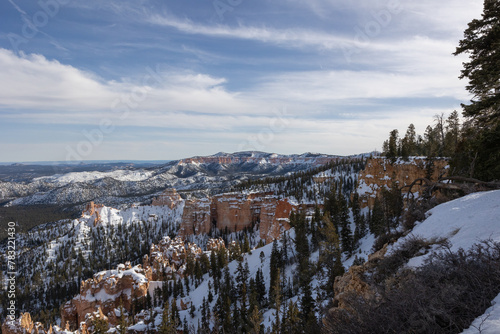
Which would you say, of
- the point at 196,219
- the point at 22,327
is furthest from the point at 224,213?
the point at 22,327

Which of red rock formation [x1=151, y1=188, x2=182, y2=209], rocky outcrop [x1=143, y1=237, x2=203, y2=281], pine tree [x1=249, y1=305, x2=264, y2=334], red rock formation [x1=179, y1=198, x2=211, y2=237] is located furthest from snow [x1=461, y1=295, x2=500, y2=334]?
red rock formation [x1=151, y1=188, x2=182, y2=209]

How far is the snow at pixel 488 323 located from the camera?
3733mm

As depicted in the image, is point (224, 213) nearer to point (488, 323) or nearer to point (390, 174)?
point (390, 174)

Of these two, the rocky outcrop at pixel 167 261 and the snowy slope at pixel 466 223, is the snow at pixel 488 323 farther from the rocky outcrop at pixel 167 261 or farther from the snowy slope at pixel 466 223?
the rocky outcrop at pixel 167 261

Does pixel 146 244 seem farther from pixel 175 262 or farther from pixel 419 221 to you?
pixel 419 221

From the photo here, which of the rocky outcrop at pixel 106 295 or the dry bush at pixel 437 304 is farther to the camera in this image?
the rocky outcrop at pixel 106 295

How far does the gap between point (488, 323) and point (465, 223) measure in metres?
7.09

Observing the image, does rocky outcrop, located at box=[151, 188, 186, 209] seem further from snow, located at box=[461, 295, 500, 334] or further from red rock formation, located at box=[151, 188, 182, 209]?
snow, located at box=[461, 295, 500, 334]

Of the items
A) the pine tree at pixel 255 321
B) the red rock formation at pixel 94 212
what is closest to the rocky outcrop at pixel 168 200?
the red rock formation at pixel 94 212

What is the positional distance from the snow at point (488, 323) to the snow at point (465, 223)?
3.54 metres

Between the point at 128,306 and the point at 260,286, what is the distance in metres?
27.7

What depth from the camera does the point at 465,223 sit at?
9.53 m

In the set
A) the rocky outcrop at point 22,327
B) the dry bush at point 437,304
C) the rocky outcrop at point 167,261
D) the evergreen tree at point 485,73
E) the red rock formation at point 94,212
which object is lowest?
the red rock formation at point 94,212

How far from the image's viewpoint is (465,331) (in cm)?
407
